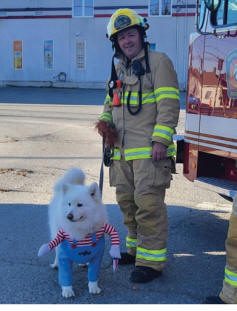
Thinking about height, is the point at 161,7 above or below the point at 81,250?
above

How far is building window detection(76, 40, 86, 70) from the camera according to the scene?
3466 centimetres

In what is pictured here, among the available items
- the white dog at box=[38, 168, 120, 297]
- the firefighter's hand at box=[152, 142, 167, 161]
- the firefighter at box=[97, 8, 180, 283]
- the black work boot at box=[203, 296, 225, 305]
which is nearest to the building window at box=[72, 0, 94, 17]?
the firefighter at box=[97, 8, 180, 283]

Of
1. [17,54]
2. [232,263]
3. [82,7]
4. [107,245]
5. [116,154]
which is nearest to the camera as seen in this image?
[232,263]

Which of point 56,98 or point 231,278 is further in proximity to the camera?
point 56,98

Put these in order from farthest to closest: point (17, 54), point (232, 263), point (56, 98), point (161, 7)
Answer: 1. point (17, 54)
2. point (161, 7)
3. point (56, 98)
4. point (232, 263)

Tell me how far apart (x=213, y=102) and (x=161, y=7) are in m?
29.3

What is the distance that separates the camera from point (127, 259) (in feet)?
15.5

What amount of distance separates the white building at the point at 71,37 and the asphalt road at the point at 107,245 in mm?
22465

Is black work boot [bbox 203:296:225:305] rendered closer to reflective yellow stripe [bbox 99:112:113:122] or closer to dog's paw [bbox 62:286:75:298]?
dog's paw [bbox 62:286:75:298]

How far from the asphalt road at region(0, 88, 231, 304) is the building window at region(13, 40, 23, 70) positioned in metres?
26.1

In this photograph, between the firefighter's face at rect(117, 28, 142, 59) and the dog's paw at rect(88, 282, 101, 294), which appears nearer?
the dog's paw at rect(88, 282, 101, 294)

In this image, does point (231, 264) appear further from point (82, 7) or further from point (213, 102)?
point (82, 7)

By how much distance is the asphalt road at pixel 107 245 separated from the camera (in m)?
4.12

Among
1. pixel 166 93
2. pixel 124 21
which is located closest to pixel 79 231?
pixel 166 93
